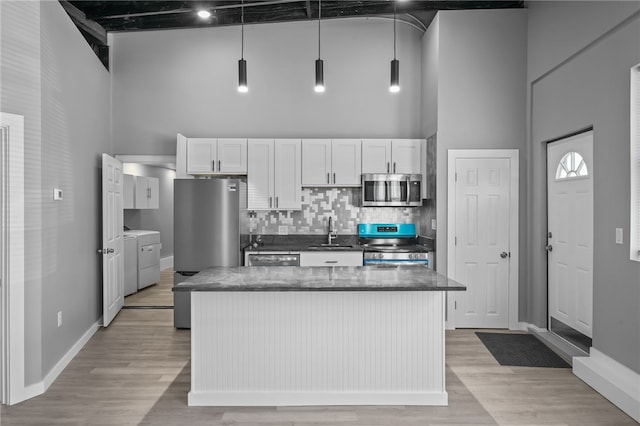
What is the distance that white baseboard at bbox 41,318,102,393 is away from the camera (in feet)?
10.8

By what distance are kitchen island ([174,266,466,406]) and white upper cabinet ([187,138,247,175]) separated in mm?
2561

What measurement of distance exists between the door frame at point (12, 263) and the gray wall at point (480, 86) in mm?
3946

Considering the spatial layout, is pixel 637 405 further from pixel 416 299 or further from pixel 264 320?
pixel 264 320

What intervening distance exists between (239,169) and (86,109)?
176cm

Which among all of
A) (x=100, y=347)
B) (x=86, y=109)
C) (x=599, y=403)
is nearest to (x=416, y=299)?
(x=599, y=403)

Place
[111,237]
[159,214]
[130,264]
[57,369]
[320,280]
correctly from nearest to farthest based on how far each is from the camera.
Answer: [320,280], [57,369], [111,237], [130,264], [159,214]

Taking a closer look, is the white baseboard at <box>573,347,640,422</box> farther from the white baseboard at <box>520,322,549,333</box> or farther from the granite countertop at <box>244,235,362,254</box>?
the granite countertop at <box>244,235,362,254</box>

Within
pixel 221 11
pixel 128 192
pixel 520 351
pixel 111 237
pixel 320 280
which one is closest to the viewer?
pixel 320 280

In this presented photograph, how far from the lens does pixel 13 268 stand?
2990 millimetres

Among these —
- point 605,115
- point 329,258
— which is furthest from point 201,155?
point 605,115

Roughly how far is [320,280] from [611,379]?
2235 millimetres

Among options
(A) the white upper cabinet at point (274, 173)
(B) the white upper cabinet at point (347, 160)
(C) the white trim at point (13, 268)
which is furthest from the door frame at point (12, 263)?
(B) the white upper cabinet at point (347, 160)

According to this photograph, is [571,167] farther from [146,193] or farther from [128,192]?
[146,193]

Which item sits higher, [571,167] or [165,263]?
[571,167]
